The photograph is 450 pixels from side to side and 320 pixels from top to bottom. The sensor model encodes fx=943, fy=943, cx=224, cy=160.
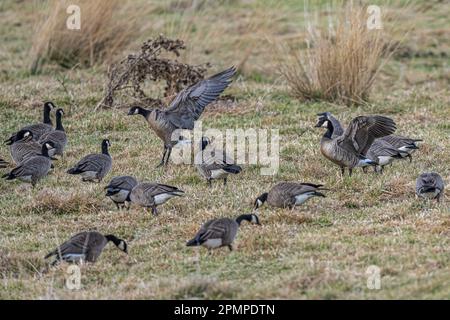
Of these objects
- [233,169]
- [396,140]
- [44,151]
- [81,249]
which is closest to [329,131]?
[396,140]

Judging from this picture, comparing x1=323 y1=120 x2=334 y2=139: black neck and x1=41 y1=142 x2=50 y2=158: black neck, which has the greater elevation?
x1=323 y1=120 x2=334 y2=139: black neck

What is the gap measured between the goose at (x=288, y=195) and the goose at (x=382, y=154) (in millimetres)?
1571

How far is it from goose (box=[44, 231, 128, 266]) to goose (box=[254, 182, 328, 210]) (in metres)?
1.94

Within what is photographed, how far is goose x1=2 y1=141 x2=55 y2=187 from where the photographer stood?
1034 centimetres

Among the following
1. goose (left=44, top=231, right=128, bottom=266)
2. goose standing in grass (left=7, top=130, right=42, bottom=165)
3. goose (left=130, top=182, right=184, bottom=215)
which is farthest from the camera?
goose standing in grass (left=7, top=130, right=42, bottom=165)

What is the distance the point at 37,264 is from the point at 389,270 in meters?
2.97

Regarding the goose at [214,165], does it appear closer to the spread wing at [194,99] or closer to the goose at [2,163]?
the spread wing at [194,99]

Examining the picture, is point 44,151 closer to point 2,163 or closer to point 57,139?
point 2,163

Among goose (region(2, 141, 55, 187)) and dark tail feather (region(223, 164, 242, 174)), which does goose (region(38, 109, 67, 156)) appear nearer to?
goose (region(2, 141, 55, 187))

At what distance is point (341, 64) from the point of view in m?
13.8

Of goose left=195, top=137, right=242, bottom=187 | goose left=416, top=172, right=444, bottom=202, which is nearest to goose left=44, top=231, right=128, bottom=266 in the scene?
goose left=195, top=137, right=242, bottom=187

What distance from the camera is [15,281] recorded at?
7641 millimetres

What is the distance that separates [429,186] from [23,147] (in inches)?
193

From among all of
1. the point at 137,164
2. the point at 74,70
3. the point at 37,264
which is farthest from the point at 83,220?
the point at 74,70
